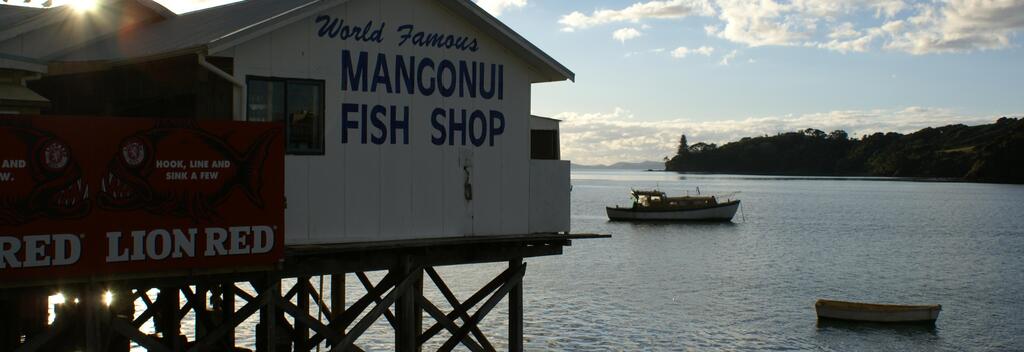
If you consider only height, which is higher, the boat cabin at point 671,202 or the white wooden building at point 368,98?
the white wooden building at point 368,98

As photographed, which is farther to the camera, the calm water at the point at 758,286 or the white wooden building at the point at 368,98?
the calm water at the point at 758,286

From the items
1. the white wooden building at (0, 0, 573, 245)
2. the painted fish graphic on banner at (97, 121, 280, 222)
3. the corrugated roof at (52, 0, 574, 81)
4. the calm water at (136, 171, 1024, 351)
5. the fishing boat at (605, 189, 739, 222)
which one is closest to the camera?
the painted fish graphic on banner at (97, 121, 280, 222)

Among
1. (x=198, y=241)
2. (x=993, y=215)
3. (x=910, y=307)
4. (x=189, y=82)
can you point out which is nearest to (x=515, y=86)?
(x=189, y=82)

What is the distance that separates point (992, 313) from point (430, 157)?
3416 centimetres

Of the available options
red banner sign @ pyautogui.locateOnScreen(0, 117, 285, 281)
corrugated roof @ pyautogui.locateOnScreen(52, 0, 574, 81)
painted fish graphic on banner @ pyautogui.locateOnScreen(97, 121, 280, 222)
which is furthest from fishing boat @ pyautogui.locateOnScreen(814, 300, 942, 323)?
painted fish graphic on banner @ pyautogui.locateOnScreen(97, 121, 280, 222)

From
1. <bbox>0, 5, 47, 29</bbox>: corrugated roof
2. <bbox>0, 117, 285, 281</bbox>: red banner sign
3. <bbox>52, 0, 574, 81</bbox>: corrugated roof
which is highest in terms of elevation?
<bbox>0, 5, 47, 29</bbox>: corrugated roof

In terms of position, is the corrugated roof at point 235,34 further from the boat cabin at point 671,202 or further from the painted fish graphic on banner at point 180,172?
the boat cabin at point 671,202

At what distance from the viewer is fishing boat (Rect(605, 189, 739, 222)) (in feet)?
314

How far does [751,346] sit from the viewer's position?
3497cm

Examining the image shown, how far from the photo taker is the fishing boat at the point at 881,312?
3934 cm

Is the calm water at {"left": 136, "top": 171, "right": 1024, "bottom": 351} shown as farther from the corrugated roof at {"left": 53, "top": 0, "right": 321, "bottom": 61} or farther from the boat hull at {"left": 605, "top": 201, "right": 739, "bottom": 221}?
the corrugated roof at {"left": 53, "top": 0, "right": 321, "bottom": 61}

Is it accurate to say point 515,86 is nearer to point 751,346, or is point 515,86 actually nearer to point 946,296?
point 751,346

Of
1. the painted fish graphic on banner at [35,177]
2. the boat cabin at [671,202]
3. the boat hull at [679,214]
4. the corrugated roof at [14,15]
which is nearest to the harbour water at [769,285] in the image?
the boat hull at [679,214]

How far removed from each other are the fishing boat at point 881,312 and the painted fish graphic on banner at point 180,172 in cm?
3072
